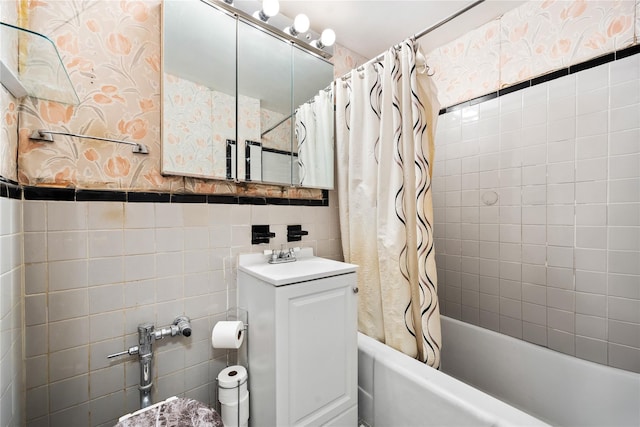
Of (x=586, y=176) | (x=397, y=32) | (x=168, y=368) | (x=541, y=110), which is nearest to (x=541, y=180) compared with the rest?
(x=586, y=176)

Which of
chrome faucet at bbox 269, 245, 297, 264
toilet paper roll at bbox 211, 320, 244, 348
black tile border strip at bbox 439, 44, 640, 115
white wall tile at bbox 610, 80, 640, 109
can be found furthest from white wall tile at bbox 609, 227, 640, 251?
toilet paper roll at bbox 211, 320, 244, 348

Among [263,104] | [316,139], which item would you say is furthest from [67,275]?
[316,139]

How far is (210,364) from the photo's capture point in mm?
1149

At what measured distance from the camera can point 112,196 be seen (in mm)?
943

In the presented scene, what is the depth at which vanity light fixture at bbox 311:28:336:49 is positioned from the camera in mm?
1479

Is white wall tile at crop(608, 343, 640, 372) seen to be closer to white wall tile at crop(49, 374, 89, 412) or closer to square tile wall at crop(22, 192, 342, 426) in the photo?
square tile wall at crop(22, 192, 342, 426)

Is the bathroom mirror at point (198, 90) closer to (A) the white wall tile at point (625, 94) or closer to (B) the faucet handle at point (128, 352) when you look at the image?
(B) the faucet handle at point (128, 352)

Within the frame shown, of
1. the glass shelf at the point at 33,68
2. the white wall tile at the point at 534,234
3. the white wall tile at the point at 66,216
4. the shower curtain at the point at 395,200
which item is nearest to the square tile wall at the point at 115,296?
the white wall tile at the point at 66,216

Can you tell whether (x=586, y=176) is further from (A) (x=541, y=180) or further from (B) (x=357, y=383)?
(B) (x=357, y=383)

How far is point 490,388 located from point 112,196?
2172 mm

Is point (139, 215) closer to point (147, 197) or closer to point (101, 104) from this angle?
point (147, 197)

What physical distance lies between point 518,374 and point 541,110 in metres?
1.49

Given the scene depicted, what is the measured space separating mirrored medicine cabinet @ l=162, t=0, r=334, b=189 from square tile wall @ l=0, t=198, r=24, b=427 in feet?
1.46

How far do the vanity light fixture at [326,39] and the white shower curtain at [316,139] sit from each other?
0.25m
